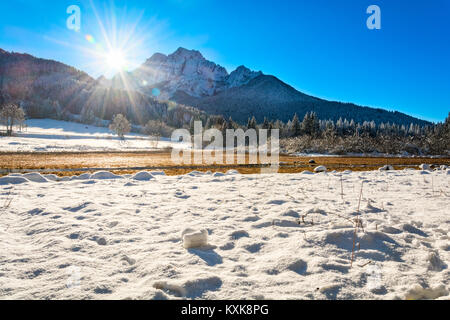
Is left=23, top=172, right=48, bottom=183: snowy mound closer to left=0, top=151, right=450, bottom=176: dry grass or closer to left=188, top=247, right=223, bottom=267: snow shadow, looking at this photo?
left=0, top=151, right=450, bottom=176: dry grass

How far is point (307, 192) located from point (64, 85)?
622 feet

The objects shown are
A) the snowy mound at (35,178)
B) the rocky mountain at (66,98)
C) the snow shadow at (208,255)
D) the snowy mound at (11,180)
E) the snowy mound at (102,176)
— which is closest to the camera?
the snow shadow at (208,255)

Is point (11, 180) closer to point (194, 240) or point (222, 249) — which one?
point (194, 240)

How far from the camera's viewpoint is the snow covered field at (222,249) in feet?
8.23

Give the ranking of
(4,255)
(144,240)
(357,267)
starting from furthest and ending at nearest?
(144,240) → (4,255) → (357,267)

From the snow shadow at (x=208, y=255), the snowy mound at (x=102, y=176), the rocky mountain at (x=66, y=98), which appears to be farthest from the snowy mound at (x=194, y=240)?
the rocky mountain at (x=66, y=98)

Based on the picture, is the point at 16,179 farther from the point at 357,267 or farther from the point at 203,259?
the point at 357,267

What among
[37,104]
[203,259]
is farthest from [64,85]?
[203,259]

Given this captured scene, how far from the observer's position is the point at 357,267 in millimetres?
2990

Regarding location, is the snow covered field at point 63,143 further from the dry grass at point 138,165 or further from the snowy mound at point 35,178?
the snowy mound at point 35,178

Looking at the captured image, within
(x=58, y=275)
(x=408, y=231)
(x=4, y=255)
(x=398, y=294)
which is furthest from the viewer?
(x=408, y=231)

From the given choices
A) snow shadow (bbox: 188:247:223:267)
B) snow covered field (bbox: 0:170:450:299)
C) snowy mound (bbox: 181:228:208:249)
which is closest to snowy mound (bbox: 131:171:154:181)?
snow covered field (bbox: 0:170:450:299)

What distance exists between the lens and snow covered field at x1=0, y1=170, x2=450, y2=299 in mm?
2508

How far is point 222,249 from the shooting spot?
3.67 meters
